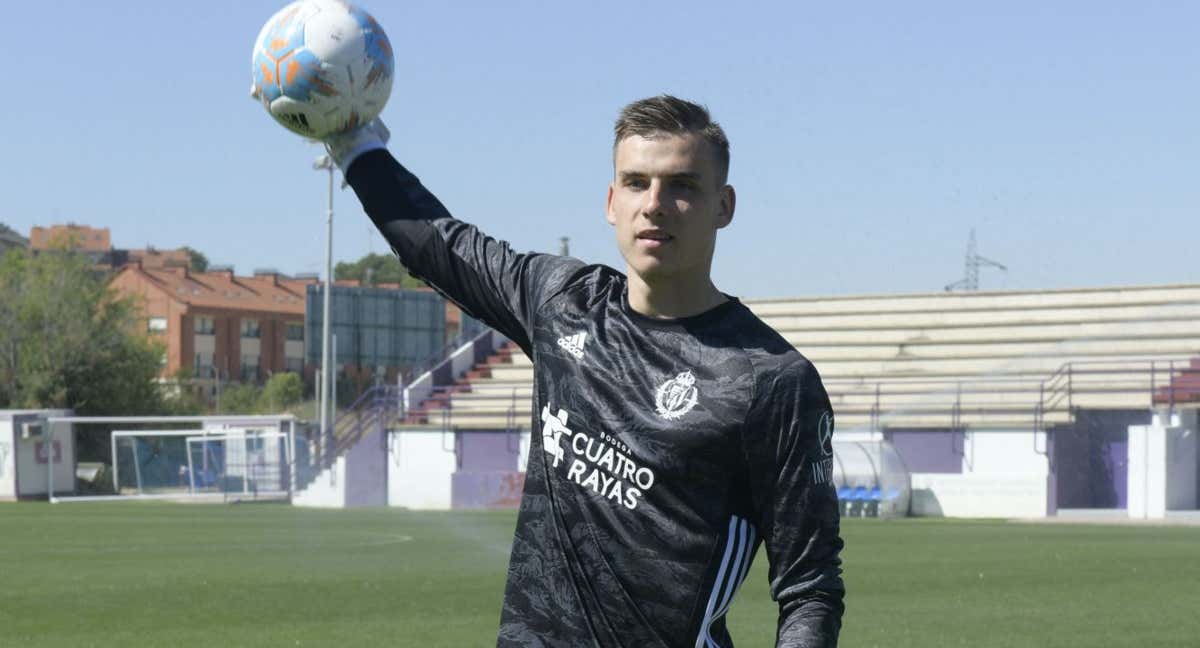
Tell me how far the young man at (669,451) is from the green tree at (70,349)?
60708 millimetres

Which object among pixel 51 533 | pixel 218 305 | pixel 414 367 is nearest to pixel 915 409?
pixel 414 367

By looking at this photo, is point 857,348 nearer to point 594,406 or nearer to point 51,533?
point 51,533

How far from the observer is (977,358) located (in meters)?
42.1

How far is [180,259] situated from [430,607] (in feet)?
441

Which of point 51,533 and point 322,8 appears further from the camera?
point 51,533

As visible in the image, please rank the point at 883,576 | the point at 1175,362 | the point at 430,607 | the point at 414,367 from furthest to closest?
the point at 414,367 → the point at 1175,362 → the point at 883,576 → the point at 430,607

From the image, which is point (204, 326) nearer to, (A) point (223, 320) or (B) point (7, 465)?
(A) point (223, 320)

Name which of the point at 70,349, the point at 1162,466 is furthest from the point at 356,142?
the point at 70,349

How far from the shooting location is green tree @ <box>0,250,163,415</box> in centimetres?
6212

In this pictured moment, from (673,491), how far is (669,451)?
0.28 ft

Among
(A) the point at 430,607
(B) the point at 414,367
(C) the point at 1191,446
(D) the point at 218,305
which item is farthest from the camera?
(D) the point at 218,305

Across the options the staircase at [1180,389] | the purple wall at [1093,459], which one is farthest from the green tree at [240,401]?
the staircase at [1180,389]

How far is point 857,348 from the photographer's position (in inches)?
1763

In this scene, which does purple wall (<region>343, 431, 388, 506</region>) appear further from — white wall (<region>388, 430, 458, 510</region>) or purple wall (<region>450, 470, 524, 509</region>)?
purple wall (<region>450, 470, 524, 509</region>)
